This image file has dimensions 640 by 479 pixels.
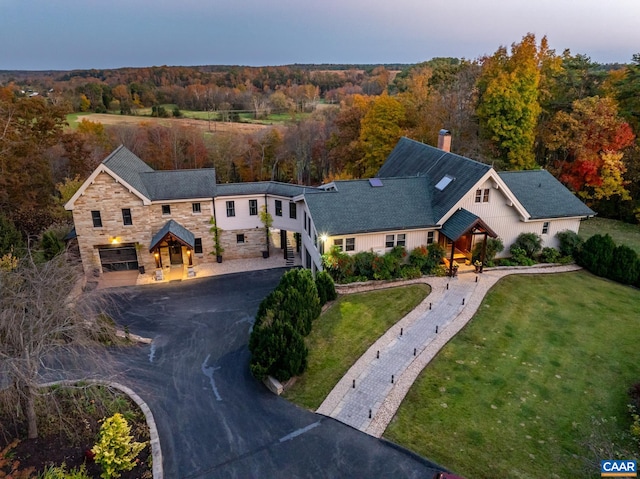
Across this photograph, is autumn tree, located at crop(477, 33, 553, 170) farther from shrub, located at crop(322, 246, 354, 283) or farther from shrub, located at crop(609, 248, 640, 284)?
shrub, located at crop(322, 246, 354, 283)

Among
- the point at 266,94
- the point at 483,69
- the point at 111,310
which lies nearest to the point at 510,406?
the point at 111,310

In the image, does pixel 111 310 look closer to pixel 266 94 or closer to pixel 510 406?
pixel 510 406

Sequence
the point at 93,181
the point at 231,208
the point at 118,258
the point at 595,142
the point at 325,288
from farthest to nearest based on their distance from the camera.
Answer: the point at 595,142, the point at 231,208, the point at 118,258, the point at 93,181, the point at 325,288

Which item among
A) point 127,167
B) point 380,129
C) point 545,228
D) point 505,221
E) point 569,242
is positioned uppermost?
point 380,129

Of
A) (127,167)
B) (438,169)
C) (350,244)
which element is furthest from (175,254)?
(438,169)

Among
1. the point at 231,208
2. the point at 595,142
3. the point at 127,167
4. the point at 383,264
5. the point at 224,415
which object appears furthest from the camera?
the point at 595,142

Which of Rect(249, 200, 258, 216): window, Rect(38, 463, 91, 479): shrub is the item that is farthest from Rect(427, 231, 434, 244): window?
Rect(38, 463, 91, 479): shrub

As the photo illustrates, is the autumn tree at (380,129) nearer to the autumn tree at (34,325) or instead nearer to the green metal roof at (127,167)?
the green metal roof at (127,167)

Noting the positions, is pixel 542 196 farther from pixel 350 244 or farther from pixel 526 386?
pixel 526 386
